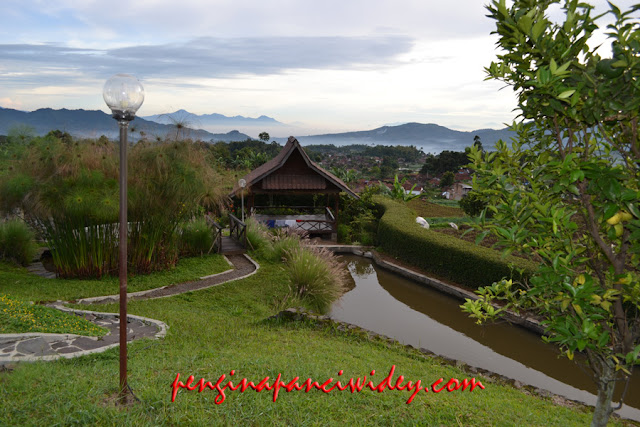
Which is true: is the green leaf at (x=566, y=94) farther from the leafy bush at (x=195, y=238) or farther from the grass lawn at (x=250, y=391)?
the leafy bush at (x=195, y=238)

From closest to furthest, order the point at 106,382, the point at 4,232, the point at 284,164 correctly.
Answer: the point at 106,382 → the point at 4,232 → the point at 284,164

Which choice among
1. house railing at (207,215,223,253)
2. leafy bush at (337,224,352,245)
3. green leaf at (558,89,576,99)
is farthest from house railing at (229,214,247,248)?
green leaf at (558,89,576,99)

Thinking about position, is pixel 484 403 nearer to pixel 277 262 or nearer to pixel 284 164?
pixel 277 262

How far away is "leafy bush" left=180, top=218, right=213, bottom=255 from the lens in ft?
43.3

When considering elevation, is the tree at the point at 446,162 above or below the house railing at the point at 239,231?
above

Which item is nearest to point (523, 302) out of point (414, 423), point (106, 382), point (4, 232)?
point (414, 423)

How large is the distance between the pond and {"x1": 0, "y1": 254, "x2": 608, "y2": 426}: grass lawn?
1.54 m

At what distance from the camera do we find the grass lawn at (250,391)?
12.1ft

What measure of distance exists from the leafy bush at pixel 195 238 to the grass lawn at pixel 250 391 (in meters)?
5.58

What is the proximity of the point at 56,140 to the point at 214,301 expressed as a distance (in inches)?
208

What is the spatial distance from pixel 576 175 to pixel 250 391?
10.9 ft

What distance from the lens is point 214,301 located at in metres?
9.58

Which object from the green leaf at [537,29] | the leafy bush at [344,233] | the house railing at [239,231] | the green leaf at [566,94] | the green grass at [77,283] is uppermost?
the green leaf at [537,29]

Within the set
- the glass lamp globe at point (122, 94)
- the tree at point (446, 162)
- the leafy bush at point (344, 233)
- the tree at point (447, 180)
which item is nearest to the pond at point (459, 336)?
the leafy bush at point (344, 233)
